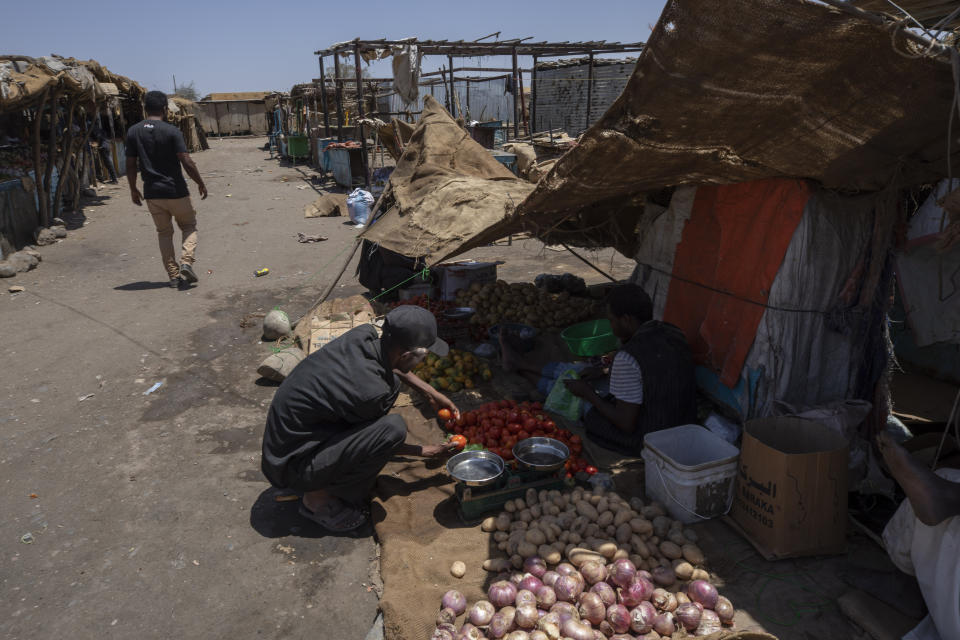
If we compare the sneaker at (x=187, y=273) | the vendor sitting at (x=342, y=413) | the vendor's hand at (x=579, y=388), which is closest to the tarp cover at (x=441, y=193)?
the vendor's hand at (x=579, y=388)

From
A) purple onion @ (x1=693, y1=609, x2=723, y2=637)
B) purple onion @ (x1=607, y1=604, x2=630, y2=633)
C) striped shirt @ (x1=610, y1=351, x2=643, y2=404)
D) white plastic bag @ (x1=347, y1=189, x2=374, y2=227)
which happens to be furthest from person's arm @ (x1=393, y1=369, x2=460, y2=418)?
white plastic bag @ (x1=347, y1=189, x2=374, y2=227)

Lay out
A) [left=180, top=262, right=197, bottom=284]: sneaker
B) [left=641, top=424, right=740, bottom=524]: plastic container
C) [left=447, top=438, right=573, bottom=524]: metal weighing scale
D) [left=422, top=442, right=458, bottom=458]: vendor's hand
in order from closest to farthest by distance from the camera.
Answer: [left=641, top=424, right=740, bottom=524]: plastic container, [left=447, top=438, right=573, bottom=524]: metal weighing scale, [left=422, top=442, right=458, bottom=458]: vendor's hand, [left=180, top=262, right=197, bottom=284]: sneaker

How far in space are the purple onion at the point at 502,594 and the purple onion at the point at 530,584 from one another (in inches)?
1.8

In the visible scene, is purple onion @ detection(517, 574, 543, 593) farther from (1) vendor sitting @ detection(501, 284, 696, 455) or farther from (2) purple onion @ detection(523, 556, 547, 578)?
(1) vendor sitting @ detection(501, 284, 696, 455)

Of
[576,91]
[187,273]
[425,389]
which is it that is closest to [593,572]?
[425,389]

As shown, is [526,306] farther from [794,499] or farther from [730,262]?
[794,499]

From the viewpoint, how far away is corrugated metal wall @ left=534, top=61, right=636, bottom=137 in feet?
66.0

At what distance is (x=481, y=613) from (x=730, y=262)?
2.91 meters

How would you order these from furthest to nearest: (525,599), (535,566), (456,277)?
(456,277) < (535,566) < (525,599)

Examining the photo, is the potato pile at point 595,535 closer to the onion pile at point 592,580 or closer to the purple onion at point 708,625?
the onion pile at point 592,580

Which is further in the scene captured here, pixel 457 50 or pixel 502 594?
pixel 457 50

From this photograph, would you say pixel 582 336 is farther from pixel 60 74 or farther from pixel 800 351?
pixel 60 74

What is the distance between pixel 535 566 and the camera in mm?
3082

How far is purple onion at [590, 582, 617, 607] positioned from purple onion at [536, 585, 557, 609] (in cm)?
21
